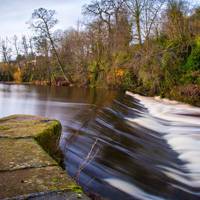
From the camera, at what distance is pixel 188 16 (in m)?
23.0

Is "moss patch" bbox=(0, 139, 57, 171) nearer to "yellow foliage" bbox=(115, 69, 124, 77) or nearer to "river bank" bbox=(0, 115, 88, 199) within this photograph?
"river bank" bbox=(0, 115, 88, 199)

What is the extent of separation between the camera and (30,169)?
11.1ft

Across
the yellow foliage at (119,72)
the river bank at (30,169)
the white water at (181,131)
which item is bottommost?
the white water at (181,131)

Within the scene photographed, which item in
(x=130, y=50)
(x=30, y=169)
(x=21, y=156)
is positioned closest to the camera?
(x=30, y=169)

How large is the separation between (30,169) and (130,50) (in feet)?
83.4

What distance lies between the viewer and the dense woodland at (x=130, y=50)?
2005 cm

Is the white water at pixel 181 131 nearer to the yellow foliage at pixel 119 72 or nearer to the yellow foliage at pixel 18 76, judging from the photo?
the yellow foliage at pixel 119 72

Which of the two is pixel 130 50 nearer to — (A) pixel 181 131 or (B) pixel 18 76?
(A) pixel 181 131

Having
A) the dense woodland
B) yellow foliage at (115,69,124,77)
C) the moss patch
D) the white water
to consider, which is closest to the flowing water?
the white water

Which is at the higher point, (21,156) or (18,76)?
(18,76)

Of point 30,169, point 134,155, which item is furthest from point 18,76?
point 30,169

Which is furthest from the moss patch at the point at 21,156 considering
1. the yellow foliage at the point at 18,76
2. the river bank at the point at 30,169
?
→ the yellow foliage at the point at 18,76

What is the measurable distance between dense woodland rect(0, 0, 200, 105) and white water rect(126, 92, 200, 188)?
130 inches

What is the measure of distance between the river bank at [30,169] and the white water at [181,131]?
281 cm
